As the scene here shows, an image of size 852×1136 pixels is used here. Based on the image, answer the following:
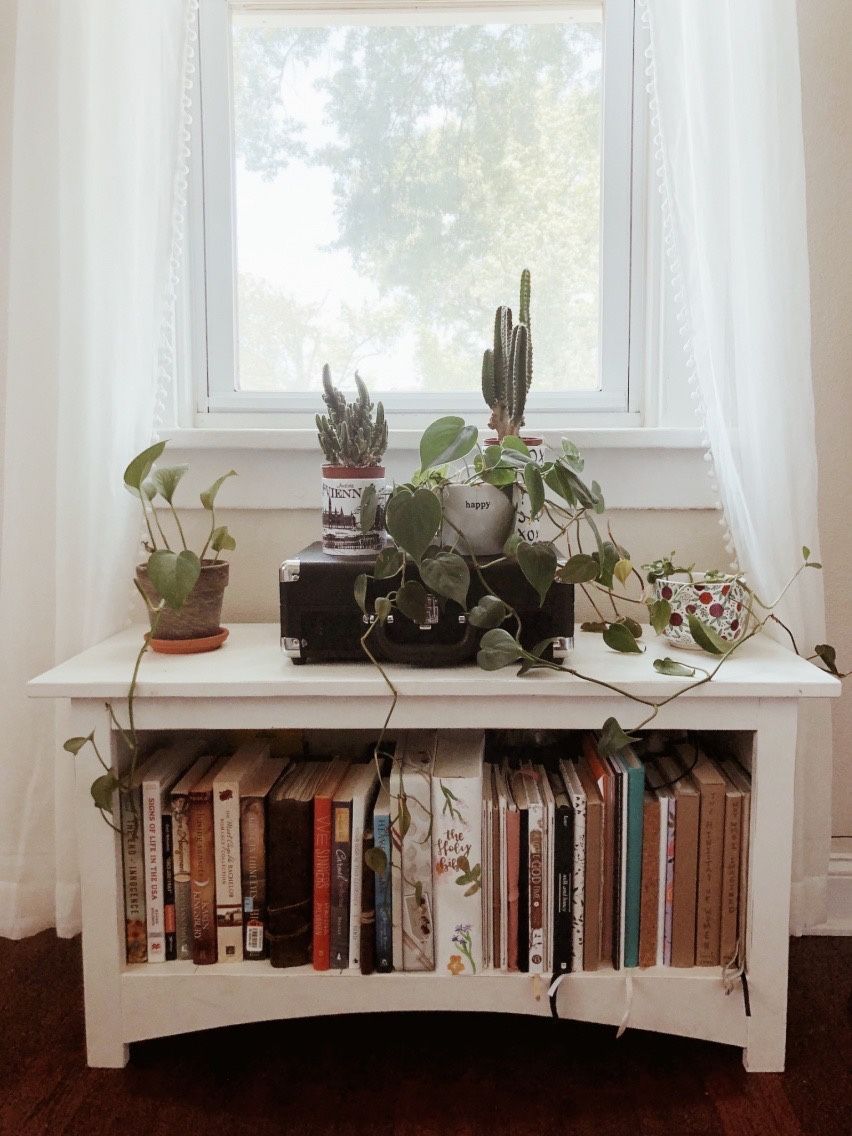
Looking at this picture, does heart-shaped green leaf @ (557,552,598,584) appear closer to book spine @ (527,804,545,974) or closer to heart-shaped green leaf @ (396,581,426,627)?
heart-shaped green leaf @ (396,581,426,627)

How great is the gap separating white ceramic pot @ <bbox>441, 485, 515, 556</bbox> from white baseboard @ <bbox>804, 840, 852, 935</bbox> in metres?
0.84

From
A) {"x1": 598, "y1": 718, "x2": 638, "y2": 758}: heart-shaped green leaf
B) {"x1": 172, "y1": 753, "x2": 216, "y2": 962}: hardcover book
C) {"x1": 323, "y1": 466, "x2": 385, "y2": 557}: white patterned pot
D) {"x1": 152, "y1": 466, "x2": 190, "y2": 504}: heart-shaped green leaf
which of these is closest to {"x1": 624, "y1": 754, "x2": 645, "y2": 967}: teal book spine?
{"x1": 598, "y1": 718, "x2": 638, "y2": 758}: heart-shaped green leaf

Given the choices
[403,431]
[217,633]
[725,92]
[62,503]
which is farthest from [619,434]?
[62,503]

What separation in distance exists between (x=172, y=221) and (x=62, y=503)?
1.52 feet

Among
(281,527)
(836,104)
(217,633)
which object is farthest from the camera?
(281,527)

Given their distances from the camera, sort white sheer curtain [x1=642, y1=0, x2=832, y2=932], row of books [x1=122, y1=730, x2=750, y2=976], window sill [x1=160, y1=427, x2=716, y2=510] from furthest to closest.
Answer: window sill [x1=160, y1=427, x2=716, y2=510], white sheer curtain [x1=642, y1=0, x2=832, y2=932], row of books [x1=122, y1=730, x2=750, y2=976]

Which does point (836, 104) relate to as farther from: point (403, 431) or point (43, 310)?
point (43, 310)

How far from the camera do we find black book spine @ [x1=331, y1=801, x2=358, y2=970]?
1116 mm

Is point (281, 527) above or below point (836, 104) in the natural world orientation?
below

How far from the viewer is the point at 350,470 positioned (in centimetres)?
117

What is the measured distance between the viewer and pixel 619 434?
1367 millimetres

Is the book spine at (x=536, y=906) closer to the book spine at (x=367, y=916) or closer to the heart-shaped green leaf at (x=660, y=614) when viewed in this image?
the book spine at (x=367, y=916)

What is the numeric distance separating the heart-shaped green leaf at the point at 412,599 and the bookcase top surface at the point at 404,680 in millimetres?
83

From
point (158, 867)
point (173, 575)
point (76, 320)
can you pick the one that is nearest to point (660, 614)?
point (173, 575)
